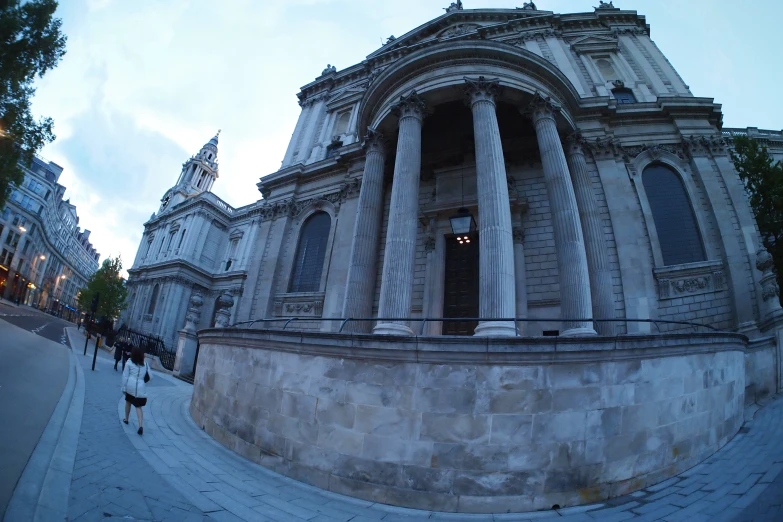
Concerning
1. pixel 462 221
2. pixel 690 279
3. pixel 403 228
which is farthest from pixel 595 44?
pixel 403 228

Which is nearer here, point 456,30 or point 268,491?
point 268,491

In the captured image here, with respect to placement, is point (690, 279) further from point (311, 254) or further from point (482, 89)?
point (311, 254)

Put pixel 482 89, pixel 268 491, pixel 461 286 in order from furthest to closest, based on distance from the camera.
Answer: pixel 461 286
pixel 482 89
pixel 268 491

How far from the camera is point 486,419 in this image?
5.21 metres

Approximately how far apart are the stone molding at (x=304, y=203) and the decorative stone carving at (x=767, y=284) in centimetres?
1531

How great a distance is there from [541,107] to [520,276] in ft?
20.3

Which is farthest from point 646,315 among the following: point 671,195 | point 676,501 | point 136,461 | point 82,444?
point 82,444

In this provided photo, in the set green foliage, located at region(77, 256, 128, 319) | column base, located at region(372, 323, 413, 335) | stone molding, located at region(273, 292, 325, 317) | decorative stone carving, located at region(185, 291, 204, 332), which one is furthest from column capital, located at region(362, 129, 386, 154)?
green foliage, located at region(77, 256, 128, 319)

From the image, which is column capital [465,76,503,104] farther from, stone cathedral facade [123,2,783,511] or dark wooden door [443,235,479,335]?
dark wooden door [443,235,479,335]

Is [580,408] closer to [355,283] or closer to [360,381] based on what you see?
[360,381]

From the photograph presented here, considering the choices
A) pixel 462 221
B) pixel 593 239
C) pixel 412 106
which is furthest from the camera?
pixel 412 106

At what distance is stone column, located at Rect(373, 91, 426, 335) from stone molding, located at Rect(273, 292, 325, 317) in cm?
716

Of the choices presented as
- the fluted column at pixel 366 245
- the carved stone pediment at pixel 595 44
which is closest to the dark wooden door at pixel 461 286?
the fluted column at pixel 366 245

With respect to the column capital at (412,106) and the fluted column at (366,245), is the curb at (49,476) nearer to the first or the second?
the fluted column at (366,245)
